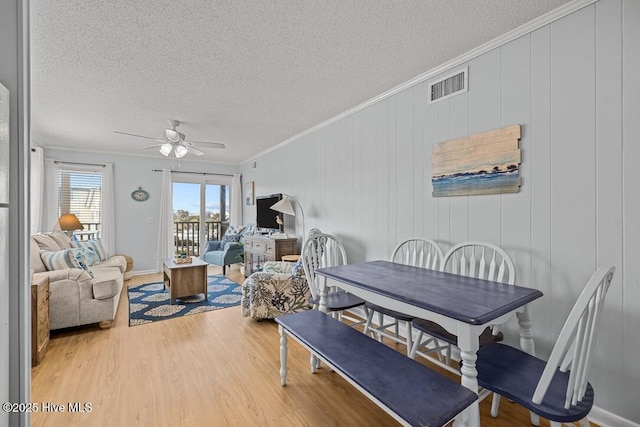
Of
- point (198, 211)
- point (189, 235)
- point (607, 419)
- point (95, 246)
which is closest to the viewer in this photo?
point (607, 419)

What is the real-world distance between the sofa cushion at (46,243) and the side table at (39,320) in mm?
1327

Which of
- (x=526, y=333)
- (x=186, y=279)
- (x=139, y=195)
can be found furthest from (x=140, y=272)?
(x=526, y=333)

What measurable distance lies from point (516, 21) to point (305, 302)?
2.98 metres

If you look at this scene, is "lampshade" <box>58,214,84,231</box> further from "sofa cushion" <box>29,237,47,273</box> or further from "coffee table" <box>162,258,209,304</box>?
"coffee table" <box>162,258,209,304</box>

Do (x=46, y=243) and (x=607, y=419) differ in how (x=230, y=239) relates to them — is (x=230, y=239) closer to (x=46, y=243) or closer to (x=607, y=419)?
(x=46, y=243)

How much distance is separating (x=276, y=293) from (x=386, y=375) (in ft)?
6.32

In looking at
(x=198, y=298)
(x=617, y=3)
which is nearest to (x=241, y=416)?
(x=198, y=298)

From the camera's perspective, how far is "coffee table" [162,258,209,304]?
12.4 ft

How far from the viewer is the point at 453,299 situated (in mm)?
1547

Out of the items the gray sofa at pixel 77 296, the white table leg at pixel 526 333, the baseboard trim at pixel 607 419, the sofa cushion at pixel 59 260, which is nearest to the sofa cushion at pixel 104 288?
the gray sofa at pixel 77 296

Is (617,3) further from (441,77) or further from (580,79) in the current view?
(441,77)

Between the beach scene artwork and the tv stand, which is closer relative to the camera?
the beach scene artwork

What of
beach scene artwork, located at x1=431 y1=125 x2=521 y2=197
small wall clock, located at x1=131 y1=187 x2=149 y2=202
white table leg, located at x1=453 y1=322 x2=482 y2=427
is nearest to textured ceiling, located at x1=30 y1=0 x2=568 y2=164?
beach scene artwork, located at x1=431 y1=125 x2=521 y2=197

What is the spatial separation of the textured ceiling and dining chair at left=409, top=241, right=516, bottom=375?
1544 millimetres
